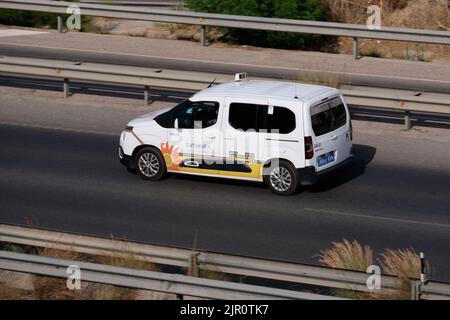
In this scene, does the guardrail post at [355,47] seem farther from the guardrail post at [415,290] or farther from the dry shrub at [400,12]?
the guardrail post at [415,290]

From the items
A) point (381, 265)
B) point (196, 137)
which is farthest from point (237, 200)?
point (381, 265)

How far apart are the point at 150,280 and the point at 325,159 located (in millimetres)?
5993

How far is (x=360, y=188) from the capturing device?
16.4m

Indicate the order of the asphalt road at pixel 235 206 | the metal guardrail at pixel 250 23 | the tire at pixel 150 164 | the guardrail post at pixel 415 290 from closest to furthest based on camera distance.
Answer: the guardrail post at pixel 415 290, the asphalt road at pixel 235 206, the tire at pixel 150 164, the metal guardrail at pixel 250 23

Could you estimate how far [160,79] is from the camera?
21.0 meters

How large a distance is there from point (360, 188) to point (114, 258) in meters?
5.89

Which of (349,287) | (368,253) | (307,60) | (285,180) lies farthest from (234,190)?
(307,60)

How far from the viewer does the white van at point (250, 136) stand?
15.8 m

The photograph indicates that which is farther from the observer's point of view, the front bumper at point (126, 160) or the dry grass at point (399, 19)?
the dry grass at point (399, 19)

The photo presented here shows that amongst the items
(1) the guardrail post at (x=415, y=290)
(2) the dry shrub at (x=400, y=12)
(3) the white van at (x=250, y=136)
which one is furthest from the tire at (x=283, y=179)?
(2) the dry shrub at (x=400, y=12)

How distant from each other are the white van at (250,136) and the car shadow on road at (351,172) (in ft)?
1.34

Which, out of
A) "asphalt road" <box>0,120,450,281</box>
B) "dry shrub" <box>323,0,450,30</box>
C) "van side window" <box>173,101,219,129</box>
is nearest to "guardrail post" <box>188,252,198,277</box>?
"asphalt road" <box>0,120,450,281</box>

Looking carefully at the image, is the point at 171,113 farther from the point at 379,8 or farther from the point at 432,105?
the point at 379,8
